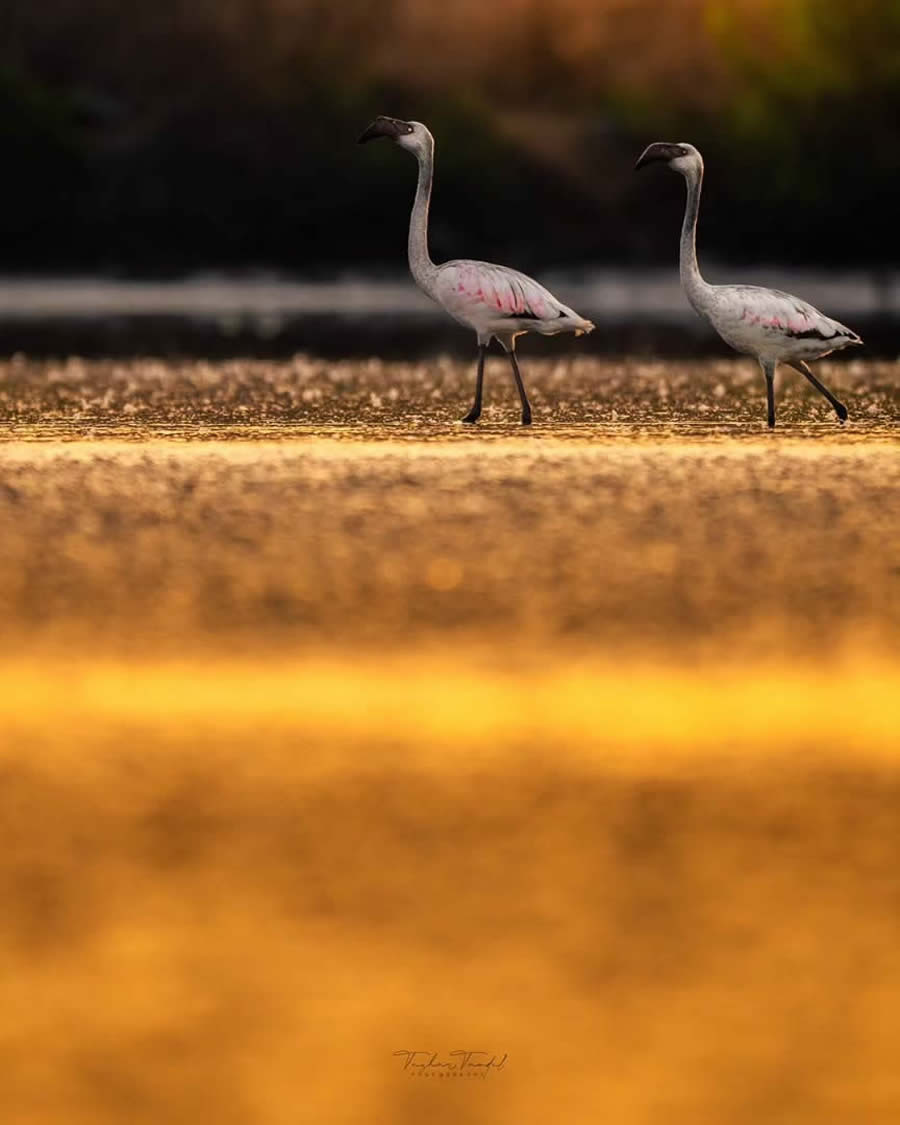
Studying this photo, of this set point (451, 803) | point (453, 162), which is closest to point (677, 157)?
point (451, 803)

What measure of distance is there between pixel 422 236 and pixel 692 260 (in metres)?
1.62

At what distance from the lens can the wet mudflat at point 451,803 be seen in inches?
149

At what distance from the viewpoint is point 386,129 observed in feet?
51.2

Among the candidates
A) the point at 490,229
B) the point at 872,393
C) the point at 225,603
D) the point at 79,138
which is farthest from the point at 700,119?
the point at 225,603

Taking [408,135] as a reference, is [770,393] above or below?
below

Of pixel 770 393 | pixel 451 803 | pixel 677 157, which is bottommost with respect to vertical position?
pixel 451 803

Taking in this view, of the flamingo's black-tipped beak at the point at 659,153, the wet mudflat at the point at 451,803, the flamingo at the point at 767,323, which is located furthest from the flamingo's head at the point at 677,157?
the wet mudflat at the point at 451,803

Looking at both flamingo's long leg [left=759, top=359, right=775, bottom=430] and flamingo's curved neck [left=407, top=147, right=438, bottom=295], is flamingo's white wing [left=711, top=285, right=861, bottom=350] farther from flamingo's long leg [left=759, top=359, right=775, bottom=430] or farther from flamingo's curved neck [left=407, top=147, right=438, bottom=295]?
flamingo's curved neck [left=407, top=147, right=438, bottom=295]

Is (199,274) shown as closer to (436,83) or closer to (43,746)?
(436,83)

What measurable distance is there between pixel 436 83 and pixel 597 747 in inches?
3068

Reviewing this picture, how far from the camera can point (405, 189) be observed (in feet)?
203

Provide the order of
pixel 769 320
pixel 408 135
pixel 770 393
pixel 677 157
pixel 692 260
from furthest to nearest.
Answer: pixel 408 135, pixel 677 157, pixel 692 260, pixel 770 393, pixel 769 320

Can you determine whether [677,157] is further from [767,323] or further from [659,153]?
[767,323]

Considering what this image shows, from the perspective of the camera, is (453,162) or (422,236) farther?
(453,162)
